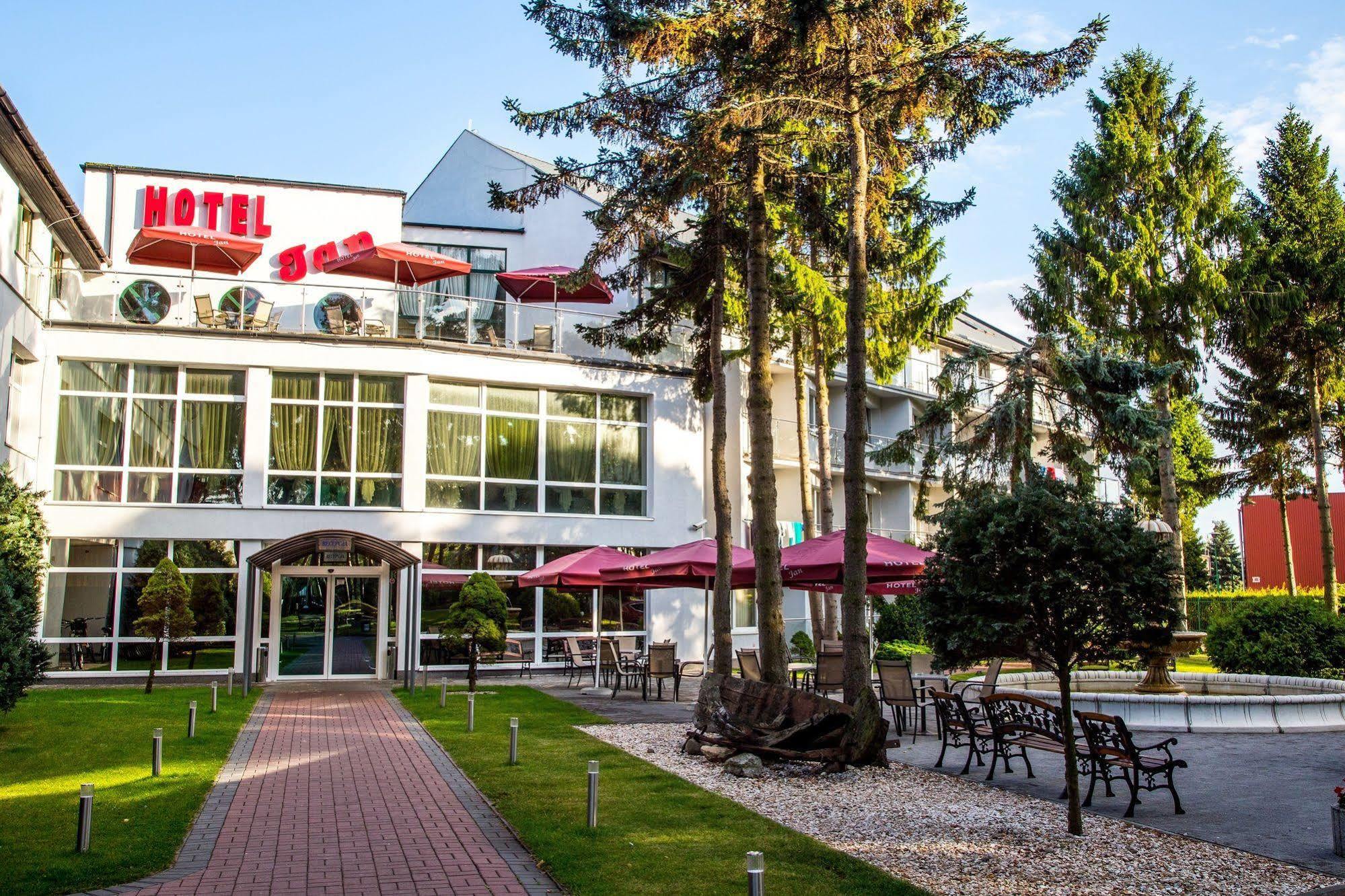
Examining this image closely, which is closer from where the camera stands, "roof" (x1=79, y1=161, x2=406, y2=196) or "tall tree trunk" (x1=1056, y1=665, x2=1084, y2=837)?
"tall tree trunk" (x1=1056, y1=665, x2=1084, y2=837)

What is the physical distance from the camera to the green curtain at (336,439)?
2314cm

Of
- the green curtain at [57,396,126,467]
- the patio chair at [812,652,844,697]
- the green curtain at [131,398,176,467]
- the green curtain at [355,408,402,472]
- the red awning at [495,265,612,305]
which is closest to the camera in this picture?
the patio chair at [812,652,844,697]

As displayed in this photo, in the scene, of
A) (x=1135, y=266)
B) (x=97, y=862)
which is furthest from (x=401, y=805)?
(x=1135, y=266)

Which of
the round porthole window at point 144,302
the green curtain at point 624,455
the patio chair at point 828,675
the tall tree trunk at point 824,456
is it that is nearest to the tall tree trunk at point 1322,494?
the tall tree trunk at point 824,456

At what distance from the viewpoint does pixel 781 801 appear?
9344 millimetres

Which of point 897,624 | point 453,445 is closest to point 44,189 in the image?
point 453,445

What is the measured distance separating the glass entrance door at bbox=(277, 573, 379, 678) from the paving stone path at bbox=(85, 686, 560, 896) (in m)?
9.18

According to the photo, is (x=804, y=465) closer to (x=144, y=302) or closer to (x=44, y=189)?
(x=144, y=302)

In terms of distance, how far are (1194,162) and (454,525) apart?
19821 millimetres

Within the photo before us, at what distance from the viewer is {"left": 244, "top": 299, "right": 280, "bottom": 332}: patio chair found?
907 inches

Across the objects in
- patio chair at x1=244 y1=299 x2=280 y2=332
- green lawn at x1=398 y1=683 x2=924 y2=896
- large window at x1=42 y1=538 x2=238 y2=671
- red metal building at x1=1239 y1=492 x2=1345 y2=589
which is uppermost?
patio chair at x1=244 y1=299 x2=280 y2=332

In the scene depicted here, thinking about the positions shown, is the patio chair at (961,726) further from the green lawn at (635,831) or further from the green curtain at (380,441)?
the green curtain at (380,441)

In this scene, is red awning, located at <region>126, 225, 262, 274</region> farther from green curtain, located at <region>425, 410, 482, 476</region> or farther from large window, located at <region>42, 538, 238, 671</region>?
large window, located at <region>42, 538, 238, 671</region>

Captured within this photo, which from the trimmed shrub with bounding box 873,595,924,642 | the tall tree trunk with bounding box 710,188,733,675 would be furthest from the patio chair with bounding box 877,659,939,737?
the trimmed shrub with bounding box 873,595,924,642
